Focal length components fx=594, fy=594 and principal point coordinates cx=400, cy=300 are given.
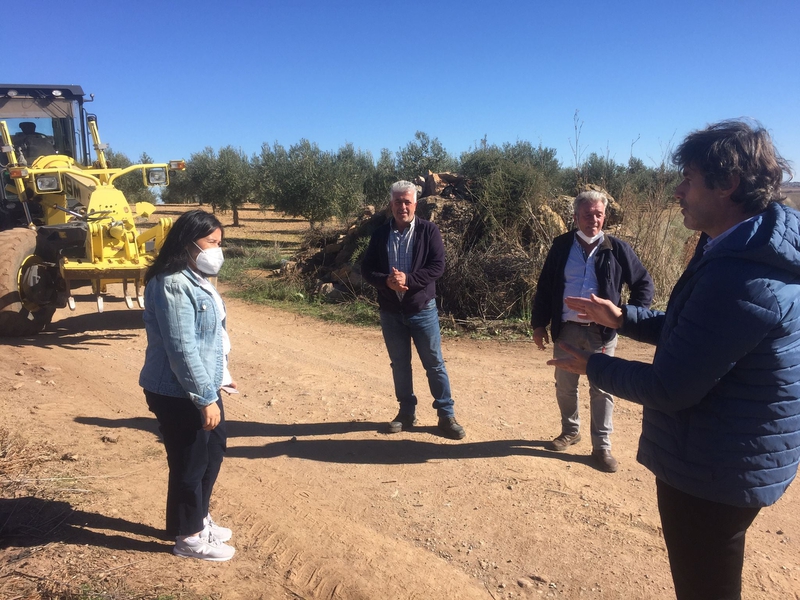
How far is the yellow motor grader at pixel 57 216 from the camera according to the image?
7.16 meters

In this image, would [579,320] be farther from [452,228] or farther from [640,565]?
[452,228]

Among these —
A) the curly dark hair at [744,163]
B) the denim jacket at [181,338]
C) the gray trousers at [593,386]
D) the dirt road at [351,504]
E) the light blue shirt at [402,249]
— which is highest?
the curly dark hair at [744,163]

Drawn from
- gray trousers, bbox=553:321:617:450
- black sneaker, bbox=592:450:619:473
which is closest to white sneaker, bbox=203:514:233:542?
gray trousers, bbox=553:321:617:450

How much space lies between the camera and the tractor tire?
696 cm

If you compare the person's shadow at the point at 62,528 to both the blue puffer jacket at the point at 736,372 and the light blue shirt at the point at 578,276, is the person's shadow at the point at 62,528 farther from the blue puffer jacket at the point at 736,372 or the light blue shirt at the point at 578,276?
the light blue shirt at the point at 578,276

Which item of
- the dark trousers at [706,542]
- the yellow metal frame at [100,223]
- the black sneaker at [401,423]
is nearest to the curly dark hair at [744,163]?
the dark trousers at [706,542]

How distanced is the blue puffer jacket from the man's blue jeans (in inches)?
107

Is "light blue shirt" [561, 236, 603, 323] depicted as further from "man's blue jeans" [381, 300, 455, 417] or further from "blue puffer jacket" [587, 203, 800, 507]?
"blue puffer jacket" [587, 203, 800, 507]

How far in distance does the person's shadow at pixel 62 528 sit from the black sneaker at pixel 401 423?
1.96 metres

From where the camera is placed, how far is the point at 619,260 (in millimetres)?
4180

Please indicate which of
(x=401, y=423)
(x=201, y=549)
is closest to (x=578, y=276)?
(x=401, y=423)

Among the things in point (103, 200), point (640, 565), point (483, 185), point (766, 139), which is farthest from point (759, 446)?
point (483, 185)

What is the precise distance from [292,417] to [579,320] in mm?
2605

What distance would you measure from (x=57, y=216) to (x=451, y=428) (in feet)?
23.3
